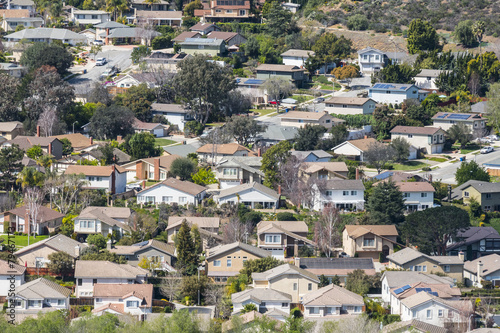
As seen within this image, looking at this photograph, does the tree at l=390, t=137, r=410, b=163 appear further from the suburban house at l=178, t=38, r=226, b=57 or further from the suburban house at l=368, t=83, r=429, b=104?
the suburban house at l=178, t=38, r=226, b=57

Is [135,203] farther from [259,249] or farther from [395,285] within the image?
[395,285]

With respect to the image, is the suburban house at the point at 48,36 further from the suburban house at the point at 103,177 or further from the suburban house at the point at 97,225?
the suburban house at the point at 97,225

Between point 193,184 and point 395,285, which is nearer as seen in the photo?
point 395,285

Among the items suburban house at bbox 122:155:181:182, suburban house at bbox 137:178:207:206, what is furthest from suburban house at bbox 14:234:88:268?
suburban house at bbox 122:155:181:182

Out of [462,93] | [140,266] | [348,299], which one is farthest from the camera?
[462,93]

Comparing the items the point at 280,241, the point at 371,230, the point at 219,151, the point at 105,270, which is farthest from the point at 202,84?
the point at 105,270

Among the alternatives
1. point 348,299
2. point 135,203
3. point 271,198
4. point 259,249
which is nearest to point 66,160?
point 135,203
